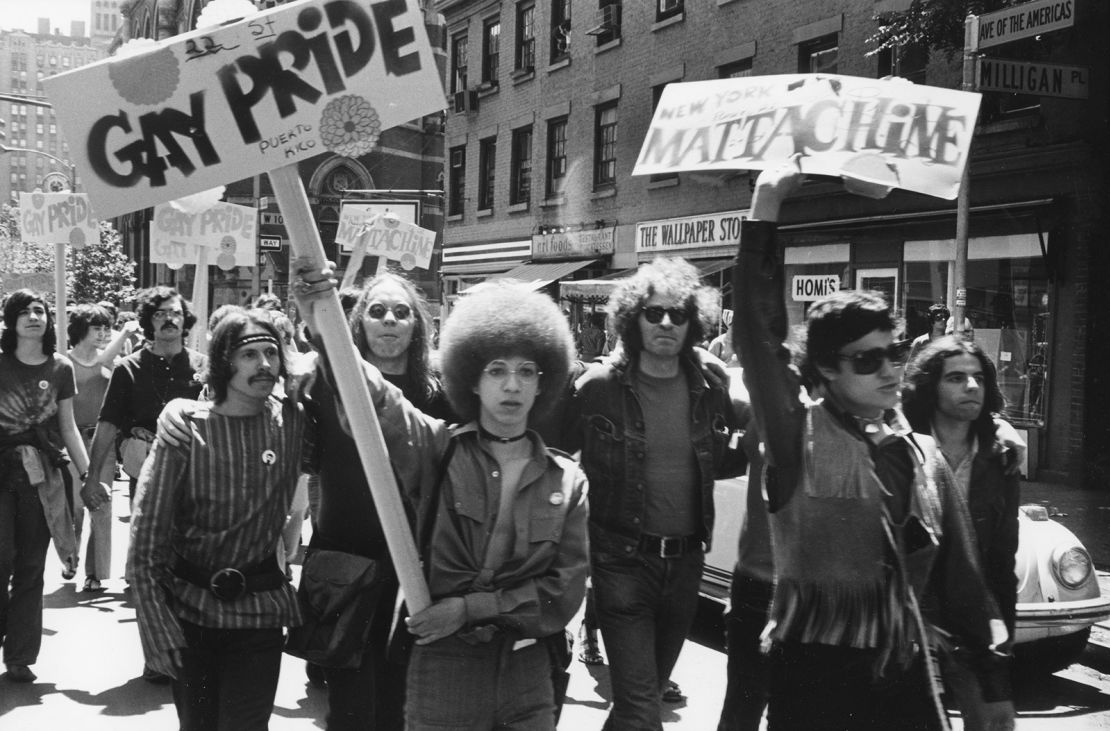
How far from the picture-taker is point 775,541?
2.97 metres

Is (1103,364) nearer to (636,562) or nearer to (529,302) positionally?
(636,562)

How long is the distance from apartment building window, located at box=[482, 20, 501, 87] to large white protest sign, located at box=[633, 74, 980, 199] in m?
23.5

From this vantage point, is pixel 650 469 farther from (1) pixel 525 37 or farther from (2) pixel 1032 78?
(1) pixel 525 37

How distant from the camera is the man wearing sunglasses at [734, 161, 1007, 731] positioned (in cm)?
281

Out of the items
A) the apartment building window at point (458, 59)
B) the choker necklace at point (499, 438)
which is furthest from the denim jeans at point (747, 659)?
the apartment building window at point (458, 59)

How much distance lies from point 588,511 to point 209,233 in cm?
608

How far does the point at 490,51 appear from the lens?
26906 mm

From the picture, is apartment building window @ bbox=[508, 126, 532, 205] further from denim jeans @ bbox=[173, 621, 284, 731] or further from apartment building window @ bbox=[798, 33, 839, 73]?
denim jeans @ bbox=[173, 621, 284, 731]

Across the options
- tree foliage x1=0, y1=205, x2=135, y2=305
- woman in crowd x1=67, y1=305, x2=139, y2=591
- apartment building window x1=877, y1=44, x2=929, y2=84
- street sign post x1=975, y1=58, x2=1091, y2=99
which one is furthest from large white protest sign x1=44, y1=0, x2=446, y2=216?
tree foliage x1=0, y1=205, x2=135, y2=305

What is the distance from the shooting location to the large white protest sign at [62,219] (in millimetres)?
10125

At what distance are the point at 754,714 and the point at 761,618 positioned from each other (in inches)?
13.0

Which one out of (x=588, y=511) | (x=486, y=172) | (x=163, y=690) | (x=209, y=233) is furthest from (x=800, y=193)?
(x=588, y=511)

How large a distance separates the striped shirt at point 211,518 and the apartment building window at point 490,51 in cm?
2395

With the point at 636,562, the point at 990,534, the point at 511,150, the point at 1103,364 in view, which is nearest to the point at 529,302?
the point at 636,562
